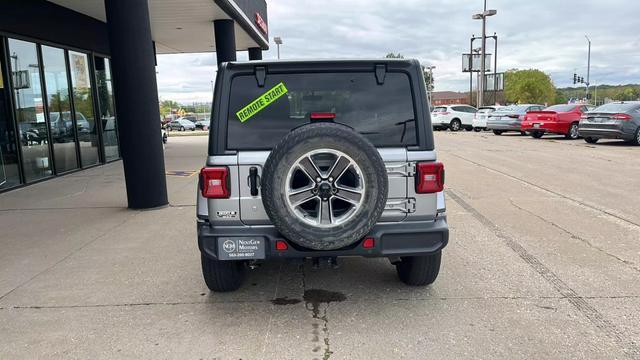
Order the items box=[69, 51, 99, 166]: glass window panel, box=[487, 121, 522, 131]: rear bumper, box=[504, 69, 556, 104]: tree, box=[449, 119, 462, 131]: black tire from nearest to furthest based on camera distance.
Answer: box=[69, 51, 99, 166]: glass window panel < box=[487, 121, 522, 131]: rear bumper < box=[449, 119, 462, 131]: black tire < box=[504, 69, 556, 104]: tree

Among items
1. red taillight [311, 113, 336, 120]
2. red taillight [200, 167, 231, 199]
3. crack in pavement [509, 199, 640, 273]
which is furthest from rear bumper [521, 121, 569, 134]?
red taillight [200, 167, 231, 199]

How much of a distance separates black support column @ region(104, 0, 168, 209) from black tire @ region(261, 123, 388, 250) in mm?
4803

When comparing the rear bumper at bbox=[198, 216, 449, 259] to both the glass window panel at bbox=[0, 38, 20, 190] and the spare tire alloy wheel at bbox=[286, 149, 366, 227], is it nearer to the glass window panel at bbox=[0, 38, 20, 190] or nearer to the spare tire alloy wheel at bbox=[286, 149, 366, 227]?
the spare tire alloy wheel at bbox=[286, 149, 366, 227]

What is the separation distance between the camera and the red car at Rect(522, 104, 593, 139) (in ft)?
65.1

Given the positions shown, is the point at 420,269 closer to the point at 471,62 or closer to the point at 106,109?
the point at 106,109

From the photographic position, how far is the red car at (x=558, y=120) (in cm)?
1984

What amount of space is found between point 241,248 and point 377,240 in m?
0.99

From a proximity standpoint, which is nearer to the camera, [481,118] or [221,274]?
[221,274]

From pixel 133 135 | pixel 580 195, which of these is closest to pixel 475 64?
pixel 580 195

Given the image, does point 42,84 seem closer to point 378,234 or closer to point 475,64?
point 378,234

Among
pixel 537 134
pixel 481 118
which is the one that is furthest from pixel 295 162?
pixel 481 118

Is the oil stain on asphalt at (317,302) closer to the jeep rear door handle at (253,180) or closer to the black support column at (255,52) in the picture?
the jeep rear door handle at (253,180)

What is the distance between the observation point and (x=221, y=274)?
162 inches

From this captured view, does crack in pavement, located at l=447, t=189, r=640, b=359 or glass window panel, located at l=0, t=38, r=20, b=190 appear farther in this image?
glass window panel, located at l=0, t=38, r=20, b=190
